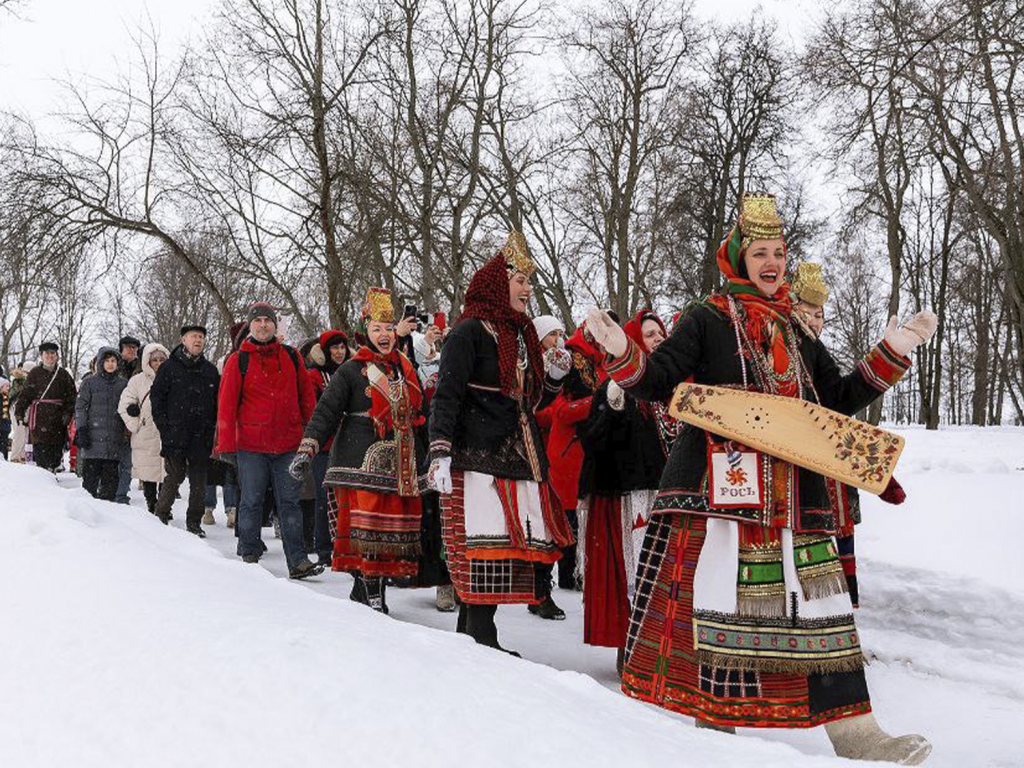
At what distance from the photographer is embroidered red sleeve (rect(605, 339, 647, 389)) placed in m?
3.16

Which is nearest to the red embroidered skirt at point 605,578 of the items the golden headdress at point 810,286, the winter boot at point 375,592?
the winter boot at point 375,592

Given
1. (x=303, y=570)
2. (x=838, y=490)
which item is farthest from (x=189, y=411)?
(x=838, y=490)

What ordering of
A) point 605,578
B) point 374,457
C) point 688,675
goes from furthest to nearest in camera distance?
point 374,457
point 605,578
point 688,675

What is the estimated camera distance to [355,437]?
587cm

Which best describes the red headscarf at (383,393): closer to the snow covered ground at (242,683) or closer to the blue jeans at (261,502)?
the blue jeans at (261,502)

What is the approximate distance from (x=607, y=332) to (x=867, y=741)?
1.49 m

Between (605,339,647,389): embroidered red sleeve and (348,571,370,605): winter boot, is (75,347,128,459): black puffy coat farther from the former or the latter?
(605,339,647,389): embroidered red sleeve

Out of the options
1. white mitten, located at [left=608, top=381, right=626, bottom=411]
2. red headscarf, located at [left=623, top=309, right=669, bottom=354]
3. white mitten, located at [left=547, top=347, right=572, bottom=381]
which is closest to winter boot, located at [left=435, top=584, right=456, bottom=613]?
white mitten, located at [left=547, top=347, right=572, bottom=381]

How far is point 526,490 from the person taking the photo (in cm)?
447

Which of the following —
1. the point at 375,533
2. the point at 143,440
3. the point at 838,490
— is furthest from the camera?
the point at 143,440

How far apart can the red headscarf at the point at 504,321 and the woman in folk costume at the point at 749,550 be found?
4.33ft

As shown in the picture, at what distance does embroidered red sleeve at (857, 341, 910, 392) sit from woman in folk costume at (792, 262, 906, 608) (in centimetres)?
23

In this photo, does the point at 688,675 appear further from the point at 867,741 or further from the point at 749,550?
the point at 867,741

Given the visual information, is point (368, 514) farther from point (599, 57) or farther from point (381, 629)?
point (599, 57)
